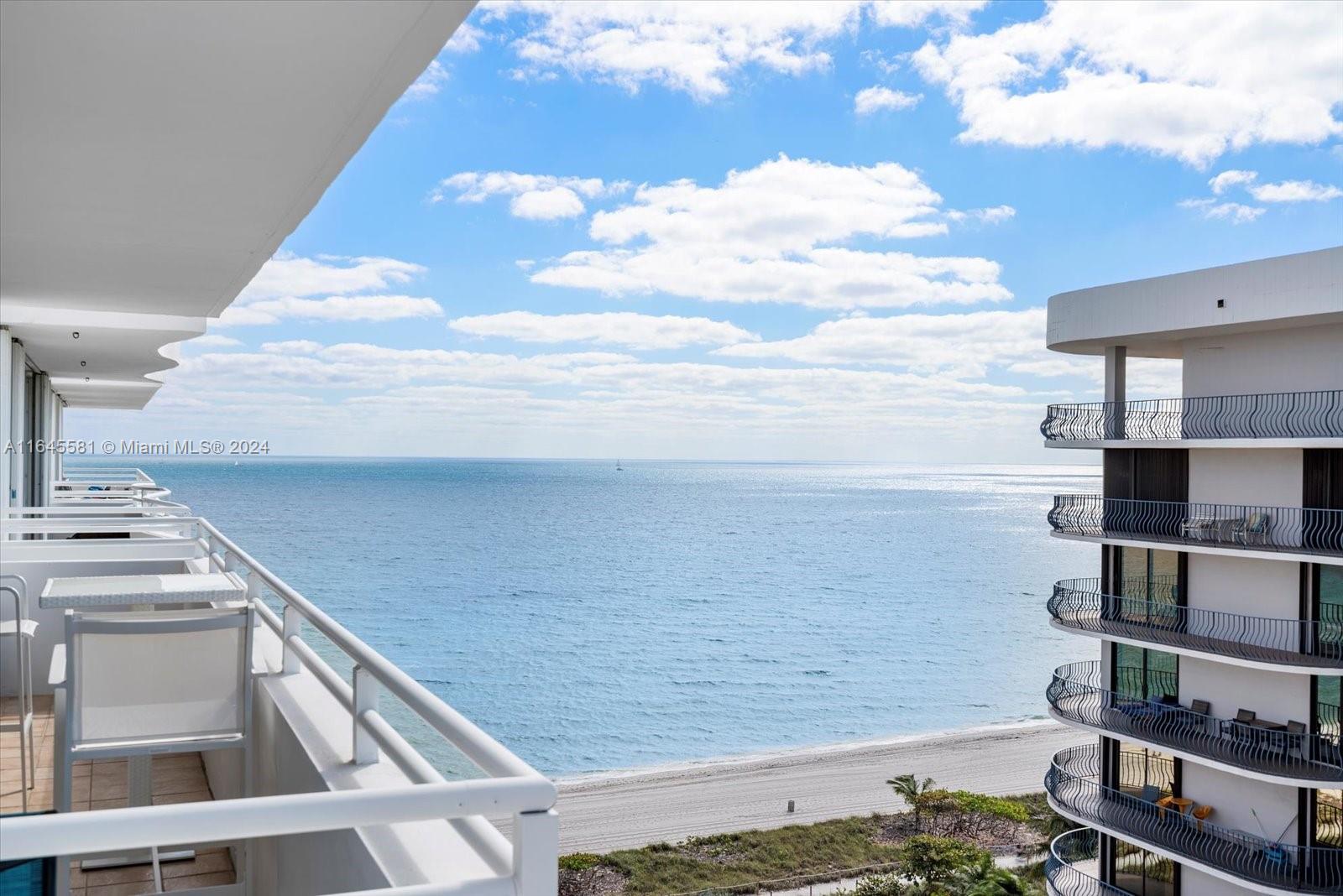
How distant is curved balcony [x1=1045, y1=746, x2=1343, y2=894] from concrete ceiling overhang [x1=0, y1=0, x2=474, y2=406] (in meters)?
15.7

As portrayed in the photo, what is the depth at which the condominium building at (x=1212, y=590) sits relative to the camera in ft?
48.9

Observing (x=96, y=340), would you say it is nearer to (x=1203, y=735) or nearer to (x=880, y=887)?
(x=1203, y=735)

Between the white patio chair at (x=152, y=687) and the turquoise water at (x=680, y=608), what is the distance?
112ft

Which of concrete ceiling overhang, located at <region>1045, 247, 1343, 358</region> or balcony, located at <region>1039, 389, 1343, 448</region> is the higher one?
concrete ceiling overhang, located at <region>1045, 247, 1343, 358</region>

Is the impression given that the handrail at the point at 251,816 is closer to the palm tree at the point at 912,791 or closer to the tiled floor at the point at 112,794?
the tiled floor at the point at 112,794

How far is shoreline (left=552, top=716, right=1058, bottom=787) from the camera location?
36.4 meters

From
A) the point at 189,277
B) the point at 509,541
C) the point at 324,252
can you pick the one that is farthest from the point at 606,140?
the point at 189,277

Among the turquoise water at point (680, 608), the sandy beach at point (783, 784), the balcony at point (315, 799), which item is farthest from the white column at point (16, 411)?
the turquoise water at point (680, 608)

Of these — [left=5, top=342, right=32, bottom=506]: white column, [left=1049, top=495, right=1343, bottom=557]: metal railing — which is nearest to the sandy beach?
[left=1049, top=495, right=1343, bottom=557]: metal railing

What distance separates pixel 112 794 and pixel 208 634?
5.39 feet

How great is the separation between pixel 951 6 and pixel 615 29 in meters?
29.8

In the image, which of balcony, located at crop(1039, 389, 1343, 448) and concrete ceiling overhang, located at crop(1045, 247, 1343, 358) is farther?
balcony, located at crop(1039, 389, 1343, 448)

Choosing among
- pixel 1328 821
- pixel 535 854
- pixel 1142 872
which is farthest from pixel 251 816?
pixel 1142 872

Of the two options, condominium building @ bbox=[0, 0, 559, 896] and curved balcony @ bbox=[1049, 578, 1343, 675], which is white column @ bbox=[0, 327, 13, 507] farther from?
curved balcony @ bbox=[1049, 578, 1343, 675]
